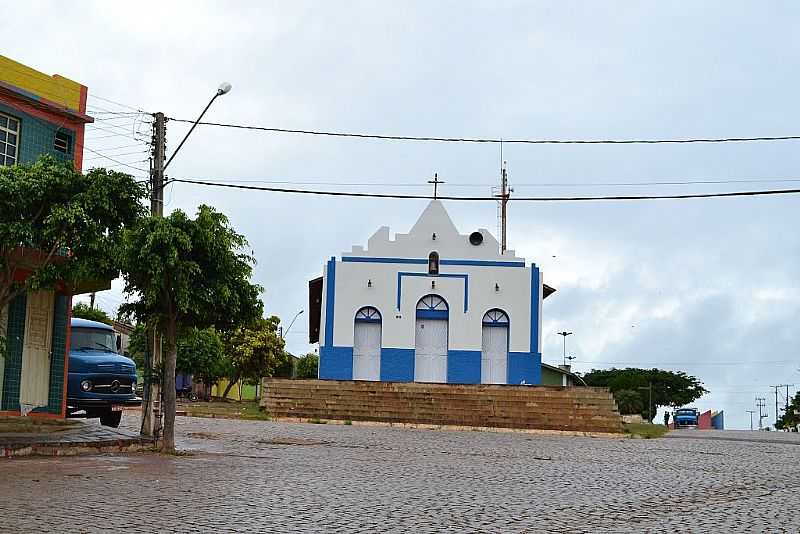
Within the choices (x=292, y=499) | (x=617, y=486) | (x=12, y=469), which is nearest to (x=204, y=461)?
(x=12, y=469)

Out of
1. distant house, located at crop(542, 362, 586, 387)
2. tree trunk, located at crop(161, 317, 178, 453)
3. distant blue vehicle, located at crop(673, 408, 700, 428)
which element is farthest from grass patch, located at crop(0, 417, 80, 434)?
distant blue vehicle, located at crop(673, 408, 700, 428)

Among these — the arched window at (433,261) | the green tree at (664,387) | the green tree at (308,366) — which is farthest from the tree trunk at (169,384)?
the green tree at (664,387)

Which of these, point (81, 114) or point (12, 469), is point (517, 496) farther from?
point (81, 114)

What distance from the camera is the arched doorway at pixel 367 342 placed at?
157ft

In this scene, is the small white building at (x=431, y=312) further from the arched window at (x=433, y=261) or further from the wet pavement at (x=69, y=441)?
the wet pavement at (x=69, y=441)

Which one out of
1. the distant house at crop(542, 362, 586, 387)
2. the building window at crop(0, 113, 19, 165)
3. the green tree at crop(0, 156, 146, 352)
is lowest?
the distant house at crop(542, 362, 586, 387)

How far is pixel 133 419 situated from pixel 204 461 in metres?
14.4

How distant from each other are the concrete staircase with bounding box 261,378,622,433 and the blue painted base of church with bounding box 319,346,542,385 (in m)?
9.50

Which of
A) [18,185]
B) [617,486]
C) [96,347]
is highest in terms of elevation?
[18,185]

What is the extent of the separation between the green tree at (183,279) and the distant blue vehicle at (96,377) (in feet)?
15.3

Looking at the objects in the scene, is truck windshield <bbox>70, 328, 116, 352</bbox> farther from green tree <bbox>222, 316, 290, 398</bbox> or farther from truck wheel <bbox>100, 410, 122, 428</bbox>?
green tree <bbox>222, 316, 290, 398</bbox>

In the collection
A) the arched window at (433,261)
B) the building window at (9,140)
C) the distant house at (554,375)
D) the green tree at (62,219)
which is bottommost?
the distant house at (554,375)

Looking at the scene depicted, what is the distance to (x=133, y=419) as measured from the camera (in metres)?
29.9

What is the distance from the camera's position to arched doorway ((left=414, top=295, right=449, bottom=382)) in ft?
158
